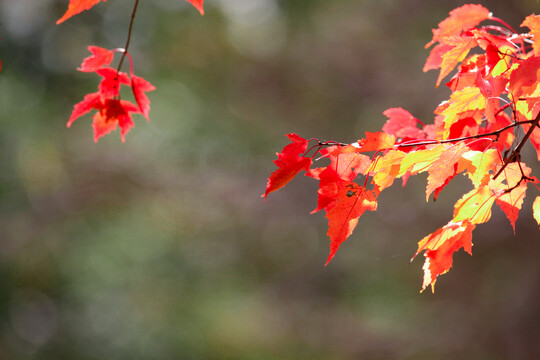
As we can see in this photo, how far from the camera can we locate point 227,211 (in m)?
3.47

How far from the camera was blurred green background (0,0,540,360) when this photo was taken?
10.2ft

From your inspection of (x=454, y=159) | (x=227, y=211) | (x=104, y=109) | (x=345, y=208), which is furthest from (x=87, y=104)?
(x=227, y=211)

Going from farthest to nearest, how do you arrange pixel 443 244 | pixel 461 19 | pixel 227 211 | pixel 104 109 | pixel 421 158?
1. pixel 227 211
2. pixel 104 109
3. pixel 461 19
4. pixel 443 244
5. pixel 421 158

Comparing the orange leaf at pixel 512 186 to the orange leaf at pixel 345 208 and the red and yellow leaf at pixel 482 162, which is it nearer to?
the red and yellow leaf at pixel 482 162

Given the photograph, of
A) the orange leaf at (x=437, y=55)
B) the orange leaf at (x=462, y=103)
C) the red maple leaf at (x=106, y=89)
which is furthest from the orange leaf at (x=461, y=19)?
the red maple leaf at (x=106, y=89)

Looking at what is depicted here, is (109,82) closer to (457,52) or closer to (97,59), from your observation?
(97,59)

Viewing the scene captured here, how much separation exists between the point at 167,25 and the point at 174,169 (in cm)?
116

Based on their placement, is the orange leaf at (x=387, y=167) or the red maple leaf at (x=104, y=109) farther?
the red maple leaf at (x=104, y=109)

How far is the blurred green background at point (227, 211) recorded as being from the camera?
3.10 metres

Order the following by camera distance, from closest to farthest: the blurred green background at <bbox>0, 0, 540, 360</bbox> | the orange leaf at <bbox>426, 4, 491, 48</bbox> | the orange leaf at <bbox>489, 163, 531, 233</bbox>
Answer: the orange leaf at <bbox>489, 163, 531, 233</bbox>
the orange leaf at <bbox>426, 4, 491, 48</bbox>
the blurred green background at <bbox>0, 0, 540, 360</bbox>

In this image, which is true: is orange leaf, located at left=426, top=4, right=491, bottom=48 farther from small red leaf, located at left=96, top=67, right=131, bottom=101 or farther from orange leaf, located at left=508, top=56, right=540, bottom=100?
small red leaf, located at left=96, top=67, right=131, bottom=101

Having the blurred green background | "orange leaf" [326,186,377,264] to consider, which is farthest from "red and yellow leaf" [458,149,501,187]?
the blurred green background

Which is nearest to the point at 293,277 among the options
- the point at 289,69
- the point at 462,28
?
the point at 289,69

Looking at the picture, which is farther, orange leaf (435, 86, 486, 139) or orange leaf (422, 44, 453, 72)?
orange leaf (422, 44, 453, 72)
